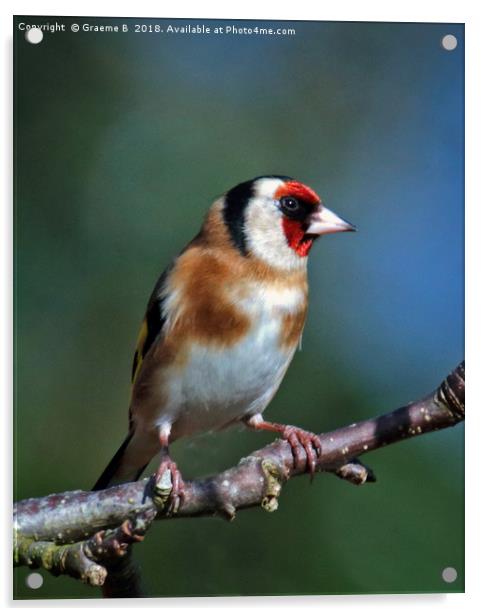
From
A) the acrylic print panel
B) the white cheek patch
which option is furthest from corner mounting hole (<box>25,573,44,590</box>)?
the white cheek patch

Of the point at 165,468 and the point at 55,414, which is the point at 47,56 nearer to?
the point at 55,414

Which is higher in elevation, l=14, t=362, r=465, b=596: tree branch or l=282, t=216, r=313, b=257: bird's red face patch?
l=282, t=216, r=313, b=257: bird's red face patch

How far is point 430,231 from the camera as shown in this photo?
253 cm

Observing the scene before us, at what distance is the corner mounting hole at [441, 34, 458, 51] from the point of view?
254 cm

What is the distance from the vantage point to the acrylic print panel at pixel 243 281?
7.89 ft

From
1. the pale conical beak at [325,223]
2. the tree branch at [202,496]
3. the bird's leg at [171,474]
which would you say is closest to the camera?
the tree branch at [202,496]

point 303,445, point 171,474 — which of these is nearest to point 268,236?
point 303,445

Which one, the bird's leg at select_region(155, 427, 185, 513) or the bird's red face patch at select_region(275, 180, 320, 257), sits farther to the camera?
the bird's red face patch at select_region(275, 180, 320, 257)

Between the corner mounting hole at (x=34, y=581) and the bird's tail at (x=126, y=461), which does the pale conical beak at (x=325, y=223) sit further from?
the corner mounting hole at (x=34, y=581)

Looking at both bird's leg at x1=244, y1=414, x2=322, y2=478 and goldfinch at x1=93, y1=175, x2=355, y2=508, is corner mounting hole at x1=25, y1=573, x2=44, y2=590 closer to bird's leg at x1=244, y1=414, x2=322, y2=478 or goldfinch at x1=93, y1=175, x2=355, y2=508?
goldfinch at x1=93, y1=175, x2=355, y2=508

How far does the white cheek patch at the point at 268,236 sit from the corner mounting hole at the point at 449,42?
63 cm

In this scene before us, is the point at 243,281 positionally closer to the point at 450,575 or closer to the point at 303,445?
the point at 303,445

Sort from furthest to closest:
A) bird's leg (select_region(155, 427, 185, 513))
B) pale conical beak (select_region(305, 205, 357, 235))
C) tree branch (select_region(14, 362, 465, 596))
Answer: pale conical beak (select_region(305, 205, 357, 235)) < bird's leg (select_region(155, 427, 185, 513)) < tree branch (select_region(14, 362, 465, 596))

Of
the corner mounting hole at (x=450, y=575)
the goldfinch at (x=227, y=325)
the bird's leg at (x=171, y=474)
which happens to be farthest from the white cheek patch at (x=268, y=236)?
the corner mounting hole at (x=450, y=575)
